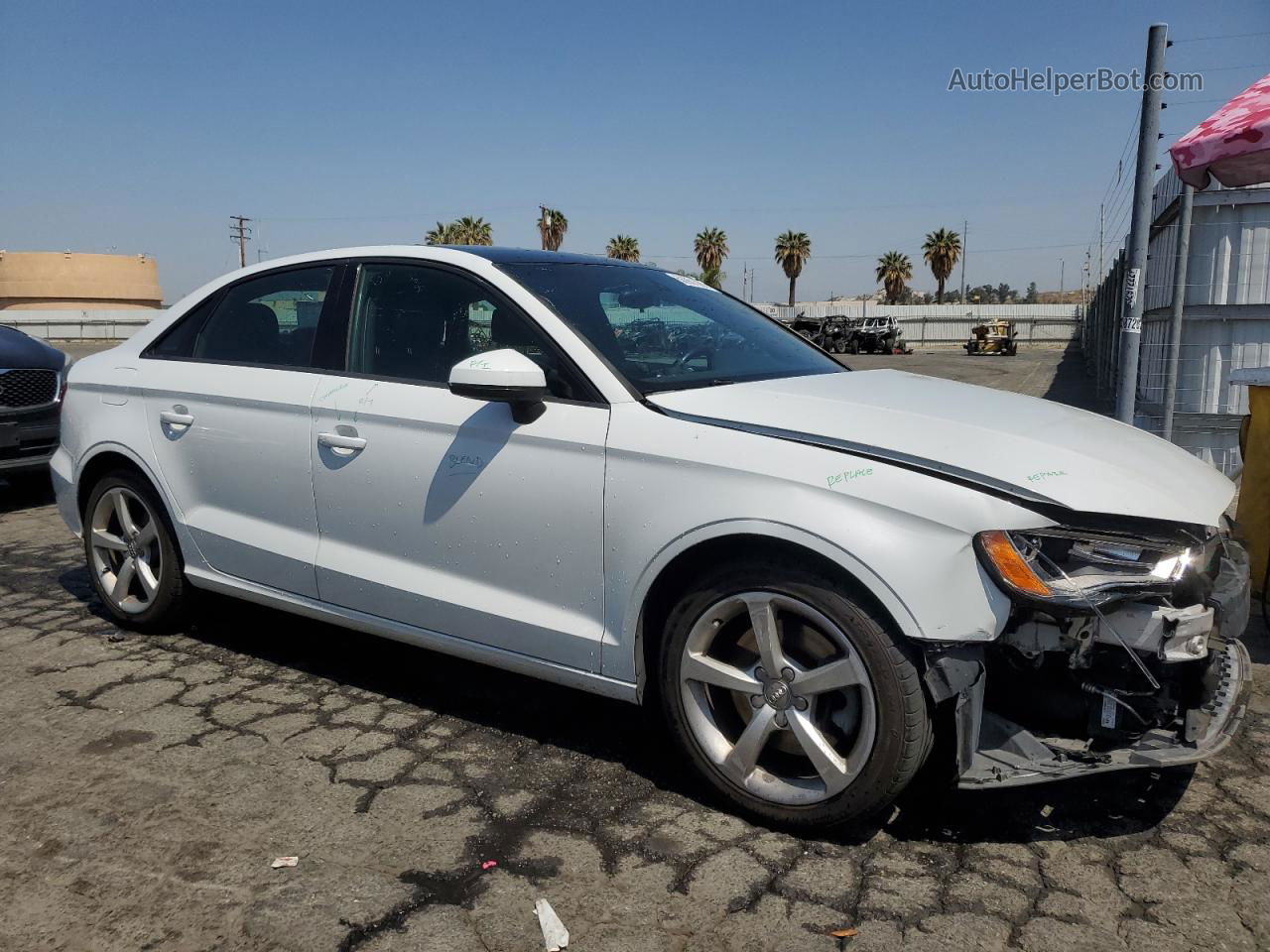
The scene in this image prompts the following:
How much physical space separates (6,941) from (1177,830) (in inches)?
120

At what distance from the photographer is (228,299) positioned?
429 centimetres

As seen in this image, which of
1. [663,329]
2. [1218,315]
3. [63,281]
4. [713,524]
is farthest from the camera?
[63,281]

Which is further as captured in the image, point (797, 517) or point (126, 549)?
point (126, 549)

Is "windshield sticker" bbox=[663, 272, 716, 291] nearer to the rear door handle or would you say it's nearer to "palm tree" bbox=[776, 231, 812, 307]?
the rear door handle

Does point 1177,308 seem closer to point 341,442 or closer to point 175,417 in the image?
point 341,442

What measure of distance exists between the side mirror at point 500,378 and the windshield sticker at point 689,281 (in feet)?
4.25

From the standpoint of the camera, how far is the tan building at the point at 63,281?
6856 cm

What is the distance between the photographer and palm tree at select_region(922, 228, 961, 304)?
248 feet

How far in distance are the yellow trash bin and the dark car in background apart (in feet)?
24.2

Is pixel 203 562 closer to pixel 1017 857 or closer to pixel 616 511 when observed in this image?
pixel 616 511

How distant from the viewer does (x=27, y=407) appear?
7.43 m

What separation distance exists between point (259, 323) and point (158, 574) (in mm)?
1224

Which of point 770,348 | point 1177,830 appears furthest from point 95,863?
point 1177,830

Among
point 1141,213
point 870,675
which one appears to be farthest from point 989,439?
point 1141,213
